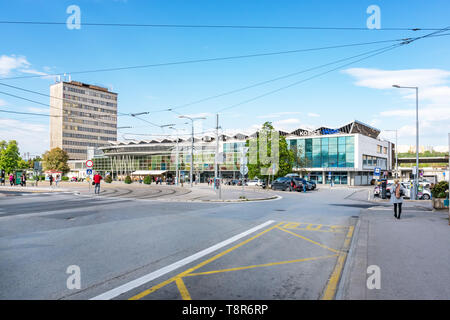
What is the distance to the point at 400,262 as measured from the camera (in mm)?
6094

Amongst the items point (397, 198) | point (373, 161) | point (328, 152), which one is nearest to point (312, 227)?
point (397, 198)

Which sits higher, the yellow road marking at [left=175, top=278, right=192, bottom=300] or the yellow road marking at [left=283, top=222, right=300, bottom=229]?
the yellow road marking at [left=175, top=278, right=192, bottom=300]

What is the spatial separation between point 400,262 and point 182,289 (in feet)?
13.6

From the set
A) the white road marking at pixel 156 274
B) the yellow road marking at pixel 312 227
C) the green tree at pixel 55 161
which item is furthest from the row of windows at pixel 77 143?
the white road marking at pixel 156 274

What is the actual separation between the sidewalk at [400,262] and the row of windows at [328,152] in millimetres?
55663

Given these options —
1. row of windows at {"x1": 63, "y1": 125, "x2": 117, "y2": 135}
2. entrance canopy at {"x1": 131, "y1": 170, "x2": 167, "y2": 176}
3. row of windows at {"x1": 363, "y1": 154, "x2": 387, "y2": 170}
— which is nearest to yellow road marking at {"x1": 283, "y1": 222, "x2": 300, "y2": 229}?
row of windows at {"x1": 363, "y1": 154, "x2": 387, "y2": 170}

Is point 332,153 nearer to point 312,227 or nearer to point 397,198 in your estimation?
point 397,198

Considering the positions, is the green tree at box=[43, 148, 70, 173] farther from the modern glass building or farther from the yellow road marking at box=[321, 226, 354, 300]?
the yellow road marking at box=[321, 226, 354, 300]

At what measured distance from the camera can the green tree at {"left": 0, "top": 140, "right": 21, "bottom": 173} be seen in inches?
3017

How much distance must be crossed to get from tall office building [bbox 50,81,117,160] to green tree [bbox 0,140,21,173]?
41.5 metres
